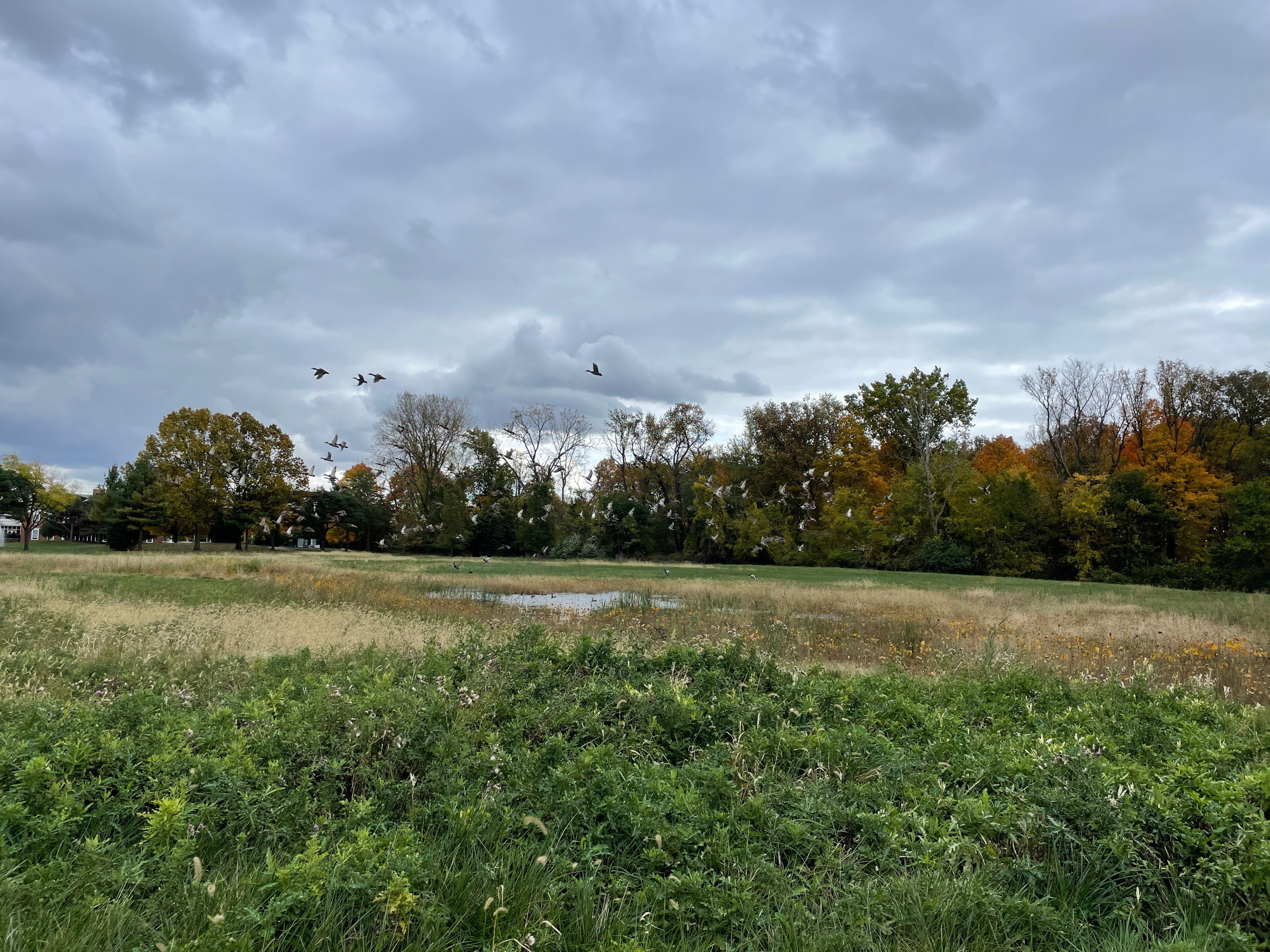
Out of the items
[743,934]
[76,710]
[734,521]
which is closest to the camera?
[743,934]

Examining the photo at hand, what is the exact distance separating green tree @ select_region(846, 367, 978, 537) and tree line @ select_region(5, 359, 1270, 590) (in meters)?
0.19

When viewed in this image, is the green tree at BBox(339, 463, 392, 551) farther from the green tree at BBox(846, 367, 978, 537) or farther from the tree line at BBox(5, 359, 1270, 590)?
the green tree at BBox(846, 367, 978, 537)

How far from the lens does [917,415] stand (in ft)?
198

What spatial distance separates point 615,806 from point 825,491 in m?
63.3

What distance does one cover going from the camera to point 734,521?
61125 mm

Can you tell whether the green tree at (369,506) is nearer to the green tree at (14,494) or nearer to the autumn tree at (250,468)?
the autumn tree at (250,468)

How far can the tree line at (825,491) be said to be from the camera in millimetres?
44562

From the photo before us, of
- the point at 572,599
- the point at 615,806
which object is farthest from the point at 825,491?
the point at 615,806

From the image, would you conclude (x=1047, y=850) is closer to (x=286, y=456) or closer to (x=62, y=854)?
(x=62, y=854)

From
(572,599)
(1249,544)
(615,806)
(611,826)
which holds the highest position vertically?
(615,806)

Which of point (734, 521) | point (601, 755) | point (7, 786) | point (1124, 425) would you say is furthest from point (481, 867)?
point (1124, 425)

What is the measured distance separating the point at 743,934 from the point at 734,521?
5841 cm

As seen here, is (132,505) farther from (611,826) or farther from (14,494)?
(611,826)

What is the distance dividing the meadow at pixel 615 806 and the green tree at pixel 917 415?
2080 inches
